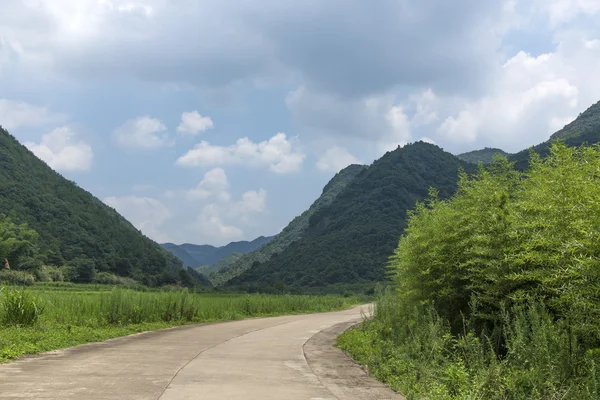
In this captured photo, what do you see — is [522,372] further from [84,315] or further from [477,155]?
[477,155]

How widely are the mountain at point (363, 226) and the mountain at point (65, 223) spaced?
62.8 ft

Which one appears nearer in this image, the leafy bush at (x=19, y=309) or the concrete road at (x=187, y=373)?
the concrete road at (x=187, y=373)

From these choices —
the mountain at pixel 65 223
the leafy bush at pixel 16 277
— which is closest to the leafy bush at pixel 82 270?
the mountain at pixel 65 223

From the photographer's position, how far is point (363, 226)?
123 m

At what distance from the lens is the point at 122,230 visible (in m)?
108

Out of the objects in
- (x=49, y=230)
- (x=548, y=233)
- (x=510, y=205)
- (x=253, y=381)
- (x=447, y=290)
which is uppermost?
(x=49, y=230)

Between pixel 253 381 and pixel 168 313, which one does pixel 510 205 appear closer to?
pixel 253 381

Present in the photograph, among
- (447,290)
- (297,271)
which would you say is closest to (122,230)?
(297,271)

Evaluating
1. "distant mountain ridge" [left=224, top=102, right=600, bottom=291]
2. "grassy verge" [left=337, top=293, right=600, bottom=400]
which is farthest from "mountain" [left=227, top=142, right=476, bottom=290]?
"grassy verge" [left=337, top=293, right=600, bottom=400]

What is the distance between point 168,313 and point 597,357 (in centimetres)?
1825

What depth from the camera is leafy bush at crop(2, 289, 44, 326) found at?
14398 mm

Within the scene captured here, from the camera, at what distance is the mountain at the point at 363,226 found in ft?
354

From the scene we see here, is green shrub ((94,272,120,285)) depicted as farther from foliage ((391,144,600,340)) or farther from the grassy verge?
the grassy verge

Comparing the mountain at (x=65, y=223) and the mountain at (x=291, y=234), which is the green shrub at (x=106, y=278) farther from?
the mountain at (x=291, y=234)
